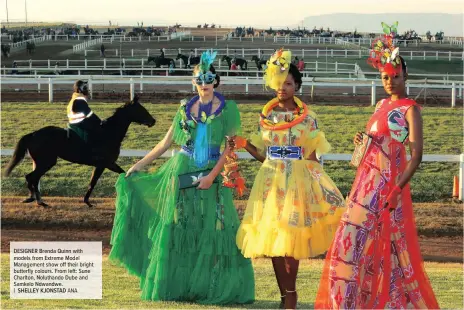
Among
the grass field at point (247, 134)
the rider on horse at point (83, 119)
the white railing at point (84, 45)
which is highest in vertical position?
the rider on horse at point (83, 119)

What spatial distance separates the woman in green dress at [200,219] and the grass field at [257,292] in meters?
0.18

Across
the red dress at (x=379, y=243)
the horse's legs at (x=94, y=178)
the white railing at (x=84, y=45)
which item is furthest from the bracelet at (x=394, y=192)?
the white railing at (x=84, y=45)

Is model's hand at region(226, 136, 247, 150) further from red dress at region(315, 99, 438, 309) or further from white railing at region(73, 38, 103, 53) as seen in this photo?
white railing at region(73, 38, 103, 53)

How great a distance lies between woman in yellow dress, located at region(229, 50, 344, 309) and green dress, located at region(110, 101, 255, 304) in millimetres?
450

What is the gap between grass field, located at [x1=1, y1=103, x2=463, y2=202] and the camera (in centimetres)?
1819

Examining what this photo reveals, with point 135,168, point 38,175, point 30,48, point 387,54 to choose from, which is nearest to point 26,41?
point 30,48

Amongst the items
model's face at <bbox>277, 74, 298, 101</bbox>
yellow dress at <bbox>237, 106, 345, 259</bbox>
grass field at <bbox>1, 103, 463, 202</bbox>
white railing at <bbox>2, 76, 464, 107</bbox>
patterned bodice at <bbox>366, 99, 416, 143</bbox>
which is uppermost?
model's face at <bbox>277, 74, 298, 101</bbox>

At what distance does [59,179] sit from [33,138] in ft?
10.5

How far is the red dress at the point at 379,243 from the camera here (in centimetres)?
739

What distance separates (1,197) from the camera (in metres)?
17.4

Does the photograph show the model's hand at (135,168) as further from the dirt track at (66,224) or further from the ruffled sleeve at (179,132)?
the dirt track at (66,224)

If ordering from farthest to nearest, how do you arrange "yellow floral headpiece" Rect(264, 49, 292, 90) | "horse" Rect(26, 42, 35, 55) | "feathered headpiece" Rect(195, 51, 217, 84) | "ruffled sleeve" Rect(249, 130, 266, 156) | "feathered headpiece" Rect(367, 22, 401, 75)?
"horse" Rect(26, 42, 35, 55), "feathered headpiece" Rect(195, 51, 217, 84), "ruffled sleeve" Rect(249, 130, 266, 156), "yellow floral headpiece" Rect(264, 49, 292, 90), "feathered headpiece" Rect(367, 22, 401, 75)

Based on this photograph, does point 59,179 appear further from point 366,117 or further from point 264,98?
point 264,98

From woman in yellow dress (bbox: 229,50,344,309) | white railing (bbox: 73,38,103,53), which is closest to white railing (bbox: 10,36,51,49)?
white railing (bbox: 73,38,103,53)
